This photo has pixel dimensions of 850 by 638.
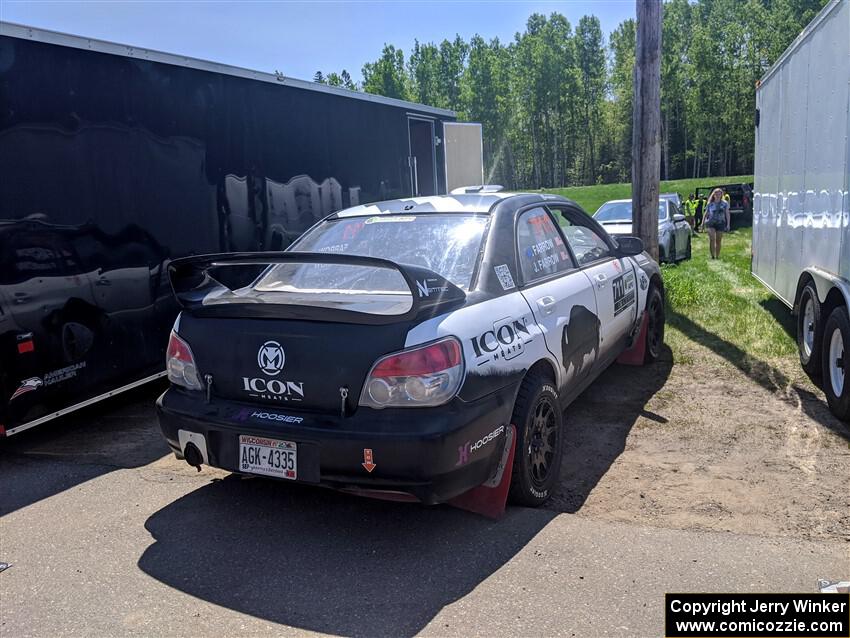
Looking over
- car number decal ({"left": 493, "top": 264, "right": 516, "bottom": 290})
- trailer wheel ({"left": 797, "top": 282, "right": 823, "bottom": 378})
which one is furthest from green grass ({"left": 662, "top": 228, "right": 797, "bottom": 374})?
car number decal ({"left": 493, "top": 264, "right": 516, "bottom": 290})

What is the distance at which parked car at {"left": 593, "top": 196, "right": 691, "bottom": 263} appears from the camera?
→ 45.5 ft

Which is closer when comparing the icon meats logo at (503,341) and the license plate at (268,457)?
the license plate at (268,457)

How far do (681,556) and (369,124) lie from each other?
7118 millimetres

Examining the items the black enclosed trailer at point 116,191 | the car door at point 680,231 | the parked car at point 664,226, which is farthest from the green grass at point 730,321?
the black enclosed trailer at point 116,191

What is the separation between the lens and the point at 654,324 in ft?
21.4

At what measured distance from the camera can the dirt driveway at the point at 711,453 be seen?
362 cm

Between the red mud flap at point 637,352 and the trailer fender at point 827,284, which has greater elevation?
the trailer fender at point 827,284

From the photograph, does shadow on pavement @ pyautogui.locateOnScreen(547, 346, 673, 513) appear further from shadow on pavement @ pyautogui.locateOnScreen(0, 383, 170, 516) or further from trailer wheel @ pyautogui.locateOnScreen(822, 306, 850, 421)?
shadow on pavement @ pyautogui.locateOnScreen(0, 383, 170, 516)

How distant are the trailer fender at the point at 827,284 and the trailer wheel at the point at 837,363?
5.6 inches

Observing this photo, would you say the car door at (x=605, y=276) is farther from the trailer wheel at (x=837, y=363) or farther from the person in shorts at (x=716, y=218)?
the person in shorts at (x=716, y=218)

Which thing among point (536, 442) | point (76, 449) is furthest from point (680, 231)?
point (76, 449)

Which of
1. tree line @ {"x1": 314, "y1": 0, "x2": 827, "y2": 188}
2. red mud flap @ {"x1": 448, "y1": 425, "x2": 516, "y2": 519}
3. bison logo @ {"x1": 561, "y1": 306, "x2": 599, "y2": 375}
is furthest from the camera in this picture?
tree line @ {"x1": 314, "y1": 0, "x2": 827, "y2": 188}

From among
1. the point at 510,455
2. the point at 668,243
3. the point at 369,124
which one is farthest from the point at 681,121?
the point at 510,455

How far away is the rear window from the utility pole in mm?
5544
